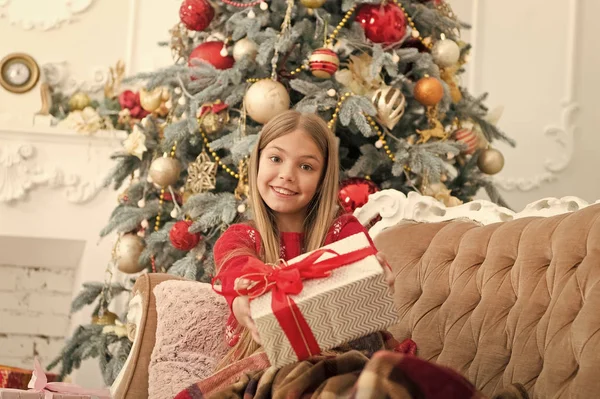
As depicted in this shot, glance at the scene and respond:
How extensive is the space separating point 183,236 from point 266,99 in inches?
25.6

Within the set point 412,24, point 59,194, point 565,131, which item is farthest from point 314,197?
point 565,131

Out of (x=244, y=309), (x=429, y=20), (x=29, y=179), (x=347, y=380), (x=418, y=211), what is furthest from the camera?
(x=29, y=179)

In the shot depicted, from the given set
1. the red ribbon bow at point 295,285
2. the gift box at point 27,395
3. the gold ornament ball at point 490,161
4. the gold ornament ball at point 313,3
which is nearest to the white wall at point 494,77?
the gold ornament ball at point 490,161

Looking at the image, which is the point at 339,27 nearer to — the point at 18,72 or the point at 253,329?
the point at 253,329

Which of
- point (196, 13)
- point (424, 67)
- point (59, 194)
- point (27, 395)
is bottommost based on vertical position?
point (59, 194)

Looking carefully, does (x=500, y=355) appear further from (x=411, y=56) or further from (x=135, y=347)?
(x=411, y=56)

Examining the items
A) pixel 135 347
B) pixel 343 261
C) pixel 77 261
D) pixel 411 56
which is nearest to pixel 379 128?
pixel 411 56

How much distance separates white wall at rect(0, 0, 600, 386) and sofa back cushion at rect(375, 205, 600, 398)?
8.27 feet

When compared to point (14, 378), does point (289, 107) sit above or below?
above

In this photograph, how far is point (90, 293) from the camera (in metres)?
4.02

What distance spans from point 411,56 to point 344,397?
2.23 m

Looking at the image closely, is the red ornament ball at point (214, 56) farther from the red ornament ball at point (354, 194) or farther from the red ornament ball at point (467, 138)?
the red ornament ball at point (467, 138)

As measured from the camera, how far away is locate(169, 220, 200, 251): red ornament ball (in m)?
3.39

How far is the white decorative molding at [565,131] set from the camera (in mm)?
4891
